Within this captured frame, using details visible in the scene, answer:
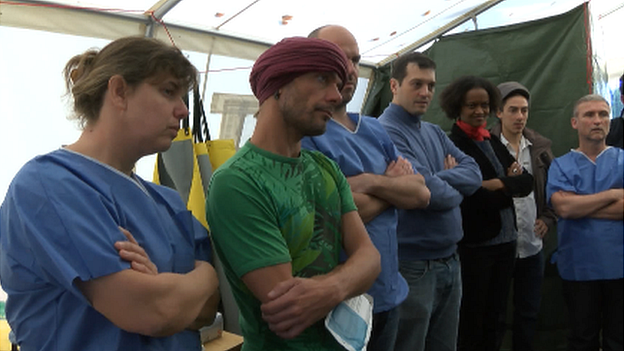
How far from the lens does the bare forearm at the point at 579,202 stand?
72.6 inches

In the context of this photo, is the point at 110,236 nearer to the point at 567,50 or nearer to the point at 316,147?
the point at 316,147

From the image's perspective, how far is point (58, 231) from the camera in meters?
0.67

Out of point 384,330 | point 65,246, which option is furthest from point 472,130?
point 65,246

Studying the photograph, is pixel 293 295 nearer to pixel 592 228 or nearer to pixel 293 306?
pixel 293 306

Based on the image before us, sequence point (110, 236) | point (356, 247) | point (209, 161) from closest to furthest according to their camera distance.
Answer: point (110, 236) → point (356, 247) → point (209, 161)

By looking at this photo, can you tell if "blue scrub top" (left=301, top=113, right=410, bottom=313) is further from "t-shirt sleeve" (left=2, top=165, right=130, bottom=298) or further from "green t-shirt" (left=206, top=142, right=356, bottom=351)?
"t-shirt sleeve" (left=2, top=165, right=130, bottom=298)

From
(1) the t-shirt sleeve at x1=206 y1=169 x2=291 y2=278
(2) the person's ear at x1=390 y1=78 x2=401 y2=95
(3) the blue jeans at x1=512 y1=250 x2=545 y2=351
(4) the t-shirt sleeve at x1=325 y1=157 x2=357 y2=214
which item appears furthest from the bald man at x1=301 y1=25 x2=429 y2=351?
(3) the blue jeans at x1=512 y1=250 x2=545 y2=351

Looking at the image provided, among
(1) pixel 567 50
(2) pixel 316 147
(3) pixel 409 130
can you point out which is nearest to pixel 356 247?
(2) pixel 316 147

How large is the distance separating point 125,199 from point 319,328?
404mm

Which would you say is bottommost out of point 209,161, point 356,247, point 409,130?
point 356,247

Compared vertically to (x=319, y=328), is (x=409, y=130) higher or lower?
higher

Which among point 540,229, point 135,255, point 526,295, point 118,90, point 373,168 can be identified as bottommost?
point 526,295

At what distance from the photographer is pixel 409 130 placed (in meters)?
1.72

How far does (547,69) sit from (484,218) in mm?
1472
